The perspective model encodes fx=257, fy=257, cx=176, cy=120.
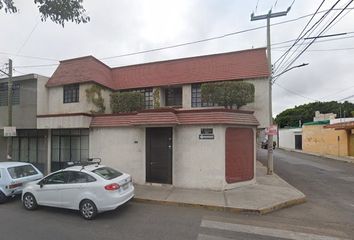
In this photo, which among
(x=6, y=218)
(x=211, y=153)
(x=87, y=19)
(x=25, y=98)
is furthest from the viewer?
(x=25, y=98)

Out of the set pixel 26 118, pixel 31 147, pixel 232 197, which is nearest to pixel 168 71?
pixel 26 118

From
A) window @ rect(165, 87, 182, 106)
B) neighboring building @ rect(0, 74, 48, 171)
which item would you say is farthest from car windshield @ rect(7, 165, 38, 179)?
window @ rect(165, 87, 182, 106)

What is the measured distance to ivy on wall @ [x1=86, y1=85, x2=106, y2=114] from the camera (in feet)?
50.3

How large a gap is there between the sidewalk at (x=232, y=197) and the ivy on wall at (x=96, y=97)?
6042 mm

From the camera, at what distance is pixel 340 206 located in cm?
953

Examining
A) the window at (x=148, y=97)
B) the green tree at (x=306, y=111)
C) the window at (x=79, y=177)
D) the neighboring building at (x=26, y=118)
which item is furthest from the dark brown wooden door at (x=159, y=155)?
the green tree at (x=306, y=111)

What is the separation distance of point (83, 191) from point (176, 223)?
3072mm

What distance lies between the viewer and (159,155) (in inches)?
475

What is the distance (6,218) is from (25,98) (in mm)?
9562

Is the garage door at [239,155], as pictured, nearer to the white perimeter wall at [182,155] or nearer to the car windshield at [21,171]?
the white perimeter wall at [182,155]

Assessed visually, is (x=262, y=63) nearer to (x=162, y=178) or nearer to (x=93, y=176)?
(x=162, y=178)

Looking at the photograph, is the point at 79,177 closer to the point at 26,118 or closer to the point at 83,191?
the point at 83,191

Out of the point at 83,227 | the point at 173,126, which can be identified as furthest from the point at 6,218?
the point at 173,126

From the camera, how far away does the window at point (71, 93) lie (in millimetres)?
15742
